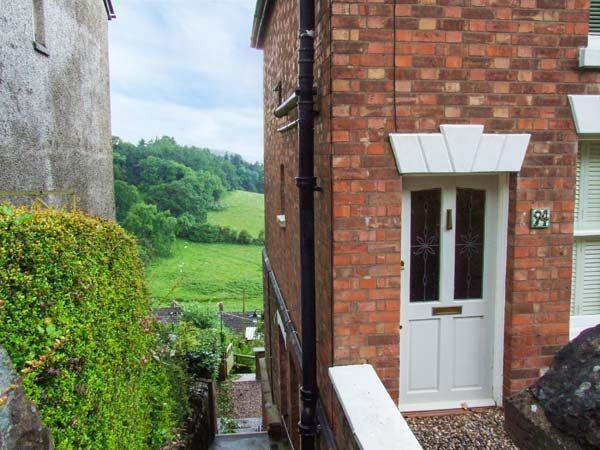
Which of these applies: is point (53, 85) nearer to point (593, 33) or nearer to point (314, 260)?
point (314, 260)

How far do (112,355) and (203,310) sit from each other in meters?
24.2

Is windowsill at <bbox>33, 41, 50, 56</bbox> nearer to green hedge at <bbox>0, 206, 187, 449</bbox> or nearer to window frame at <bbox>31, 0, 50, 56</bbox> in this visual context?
window frame at <bbox>31, 0, 50, 56</bbox>

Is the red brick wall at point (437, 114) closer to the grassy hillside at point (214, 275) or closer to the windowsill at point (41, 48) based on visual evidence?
the windowsill at point (41, 48)

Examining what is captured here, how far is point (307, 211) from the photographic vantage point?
392 centimetres

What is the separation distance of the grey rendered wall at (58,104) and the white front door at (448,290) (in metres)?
3.91

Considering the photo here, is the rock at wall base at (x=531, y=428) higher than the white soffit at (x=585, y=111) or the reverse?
the reverse

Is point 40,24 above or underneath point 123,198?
above

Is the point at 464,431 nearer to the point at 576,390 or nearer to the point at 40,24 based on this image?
the point at 576,390

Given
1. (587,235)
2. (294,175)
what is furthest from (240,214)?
(587,235)

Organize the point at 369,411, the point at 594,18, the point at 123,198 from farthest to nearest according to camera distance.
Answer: the point at 123,198, the point at 594,18, the point at 369,411

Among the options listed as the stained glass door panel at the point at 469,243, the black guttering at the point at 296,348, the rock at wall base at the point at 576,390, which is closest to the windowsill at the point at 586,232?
the stained glass door panel at the point at 469,243

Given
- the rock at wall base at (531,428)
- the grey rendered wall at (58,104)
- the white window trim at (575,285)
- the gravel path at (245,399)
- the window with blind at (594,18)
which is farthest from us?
the gravel path at (245,399)

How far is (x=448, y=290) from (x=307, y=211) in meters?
1.30

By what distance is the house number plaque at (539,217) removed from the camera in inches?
145
